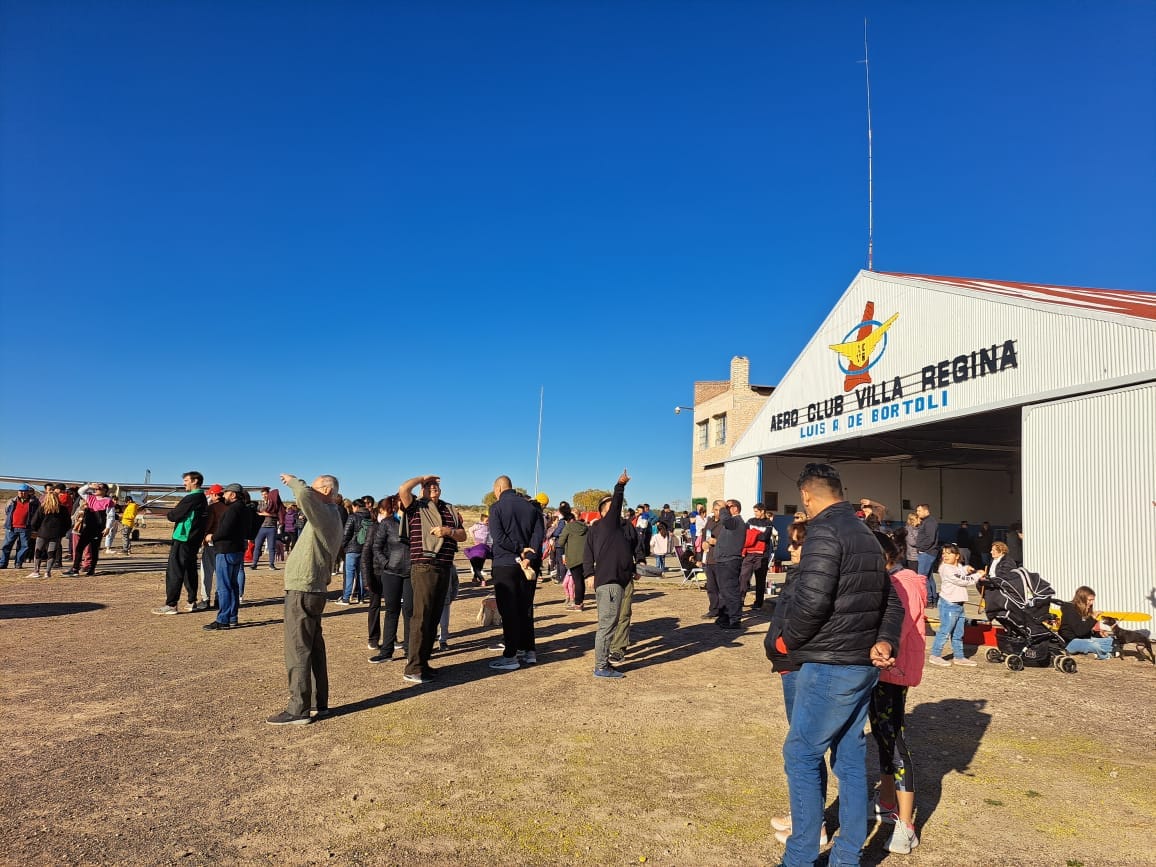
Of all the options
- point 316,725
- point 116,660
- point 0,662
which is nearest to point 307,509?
point 316,725

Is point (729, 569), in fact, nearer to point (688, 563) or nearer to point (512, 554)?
point (512, 554)

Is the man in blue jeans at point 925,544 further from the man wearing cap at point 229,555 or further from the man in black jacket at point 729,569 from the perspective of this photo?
the man wearing cap at point 229,555

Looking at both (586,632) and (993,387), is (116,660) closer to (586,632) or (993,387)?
(586,632)

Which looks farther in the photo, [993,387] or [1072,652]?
[993,387]

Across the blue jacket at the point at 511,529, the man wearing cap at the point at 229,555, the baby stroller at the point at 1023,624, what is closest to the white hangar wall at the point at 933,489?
the baby stroller at the point at 1023,624

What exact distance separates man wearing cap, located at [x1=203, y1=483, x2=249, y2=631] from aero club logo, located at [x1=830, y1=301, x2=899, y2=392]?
47.3 feet

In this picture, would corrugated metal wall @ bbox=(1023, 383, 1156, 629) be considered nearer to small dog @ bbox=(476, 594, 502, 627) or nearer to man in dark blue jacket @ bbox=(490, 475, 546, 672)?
man in dark blue jacket @ bbox=(490, 475, 546, 672)

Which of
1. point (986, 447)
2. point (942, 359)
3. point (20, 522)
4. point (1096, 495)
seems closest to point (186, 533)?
point (20, 522)

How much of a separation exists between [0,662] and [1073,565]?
14.5 m

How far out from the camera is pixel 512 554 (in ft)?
23.0

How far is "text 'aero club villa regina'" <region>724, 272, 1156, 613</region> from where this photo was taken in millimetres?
10148

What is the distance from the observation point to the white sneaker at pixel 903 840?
346cm

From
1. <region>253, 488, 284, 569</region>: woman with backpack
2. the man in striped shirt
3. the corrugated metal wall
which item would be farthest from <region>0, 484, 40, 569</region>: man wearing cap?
the corrugated metal wall

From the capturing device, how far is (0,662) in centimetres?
686
